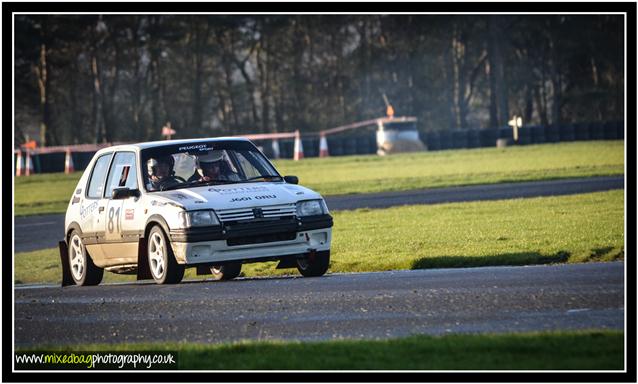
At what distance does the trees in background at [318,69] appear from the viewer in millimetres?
66688

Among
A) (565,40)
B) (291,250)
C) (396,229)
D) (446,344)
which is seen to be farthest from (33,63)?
(446,344)

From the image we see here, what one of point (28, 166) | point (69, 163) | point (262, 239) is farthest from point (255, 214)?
point (28, 166)

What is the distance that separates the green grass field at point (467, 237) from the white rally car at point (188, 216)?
1.71 meters

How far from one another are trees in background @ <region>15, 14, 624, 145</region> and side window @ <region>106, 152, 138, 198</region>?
1911 inches

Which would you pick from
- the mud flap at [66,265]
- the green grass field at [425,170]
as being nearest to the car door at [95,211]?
the mud flap at [66,265]

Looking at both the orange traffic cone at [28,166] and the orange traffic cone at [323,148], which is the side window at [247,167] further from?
the orange traffic cone at [323,148]

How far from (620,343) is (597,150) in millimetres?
36239

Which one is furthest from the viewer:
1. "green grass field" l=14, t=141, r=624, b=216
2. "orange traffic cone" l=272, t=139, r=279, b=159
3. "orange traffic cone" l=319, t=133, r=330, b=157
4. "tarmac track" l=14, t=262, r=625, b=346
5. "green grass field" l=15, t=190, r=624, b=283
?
"orange traffic cone" l=272, t=139, r=279, b=159

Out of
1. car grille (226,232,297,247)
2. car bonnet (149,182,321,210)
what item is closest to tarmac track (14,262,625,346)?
car grille (226,232,297,247)

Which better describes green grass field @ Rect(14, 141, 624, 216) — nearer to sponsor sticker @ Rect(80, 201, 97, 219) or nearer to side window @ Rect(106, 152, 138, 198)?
sponsor sticker @ Rect(80, 201, 97, 219)

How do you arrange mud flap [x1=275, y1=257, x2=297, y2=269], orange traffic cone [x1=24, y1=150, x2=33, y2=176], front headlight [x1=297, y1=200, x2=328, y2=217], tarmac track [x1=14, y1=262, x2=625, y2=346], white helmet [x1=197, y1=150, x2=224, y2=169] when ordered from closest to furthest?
tarmac track [x1=14, y1=262, x2=625, y2=346], front headlight [x1=297, y1=200, x2=328, y2=217], mud flap [x1=275, y1=257, x2=297, y2=269], white helmet [x1=197, y1=150, x2=224, y2=169], orange traffic cone [x1=24, y1=150, x2=33, y2=176]

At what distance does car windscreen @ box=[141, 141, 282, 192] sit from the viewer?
1370cm

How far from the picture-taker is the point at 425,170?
38.8m

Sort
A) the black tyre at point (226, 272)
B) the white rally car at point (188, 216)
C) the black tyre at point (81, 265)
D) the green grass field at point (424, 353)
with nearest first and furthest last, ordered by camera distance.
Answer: the green grass field at point (424, 353) < the white rally car at point (188, 216) < the black tyre at point (226, 272) < the black tyre at point (81, 265)
